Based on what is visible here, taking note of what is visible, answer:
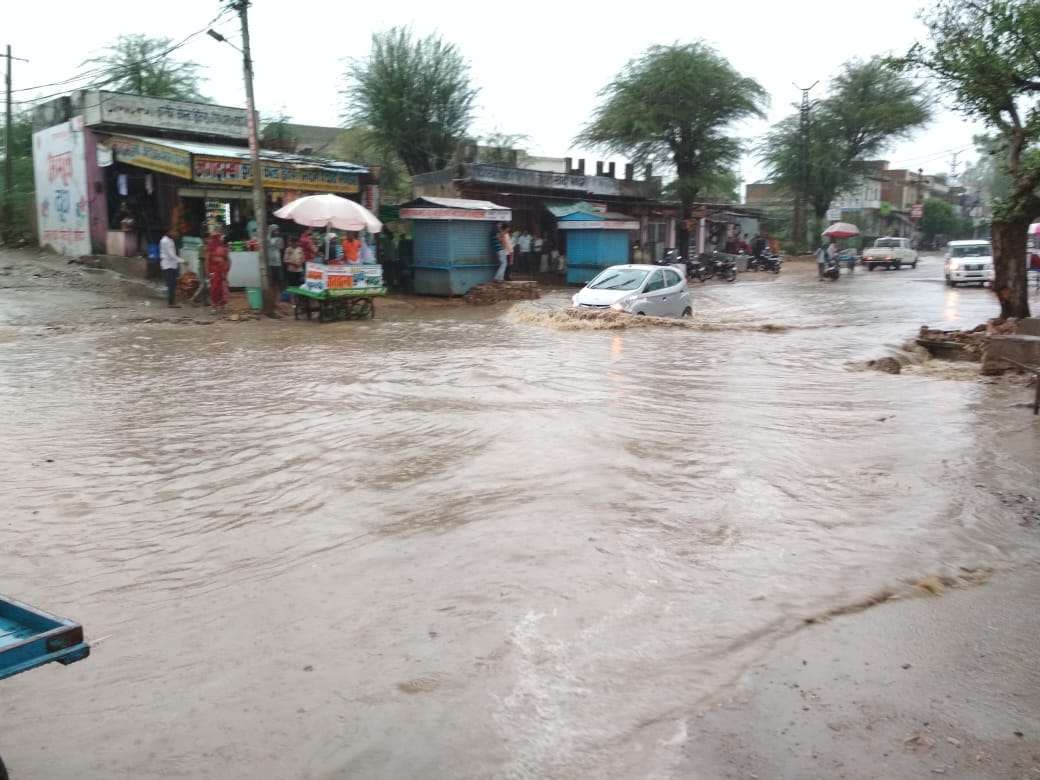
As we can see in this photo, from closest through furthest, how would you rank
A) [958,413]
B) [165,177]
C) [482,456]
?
[482,456], [958,413], [165,177]

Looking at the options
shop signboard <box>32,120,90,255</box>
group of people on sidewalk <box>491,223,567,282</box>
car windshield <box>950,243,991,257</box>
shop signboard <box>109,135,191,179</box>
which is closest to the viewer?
shop signboard <box>109,135,191,179</box>

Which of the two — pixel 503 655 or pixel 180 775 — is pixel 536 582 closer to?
pixel 503 655

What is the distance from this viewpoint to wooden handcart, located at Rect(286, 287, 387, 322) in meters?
17.2

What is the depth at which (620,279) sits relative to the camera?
17578 mm

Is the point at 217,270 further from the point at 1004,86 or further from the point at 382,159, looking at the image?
the point at 382,159

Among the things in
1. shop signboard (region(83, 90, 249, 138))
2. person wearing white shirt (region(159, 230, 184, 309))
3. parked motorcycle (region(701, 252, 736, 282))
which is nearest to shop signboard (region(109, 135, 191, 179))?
shop signboard (region(83, 90, 249, 138))

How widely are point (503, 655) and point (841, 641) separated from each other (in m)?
1.55

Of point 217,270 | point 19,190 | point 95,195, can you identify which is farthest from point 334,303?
point 19,190

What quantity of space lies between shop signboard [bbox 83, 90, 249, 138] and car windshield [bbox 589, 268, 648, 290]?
8.49 m

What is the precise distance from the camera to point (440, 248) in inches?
929

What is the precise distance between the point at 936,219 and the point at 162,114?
233 feet

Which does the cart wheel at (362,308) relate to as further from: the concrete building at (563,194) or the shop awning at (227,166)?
the concrete building at (563,194)

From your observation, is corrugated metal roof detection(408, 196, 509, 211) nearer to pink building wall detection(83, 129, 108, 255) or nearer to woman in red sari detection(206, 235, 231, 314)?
woman in red sari detection(206, 235, 231, 314)

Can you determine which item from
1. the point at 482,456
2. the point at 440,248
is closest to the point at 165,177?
the point at 440,248
